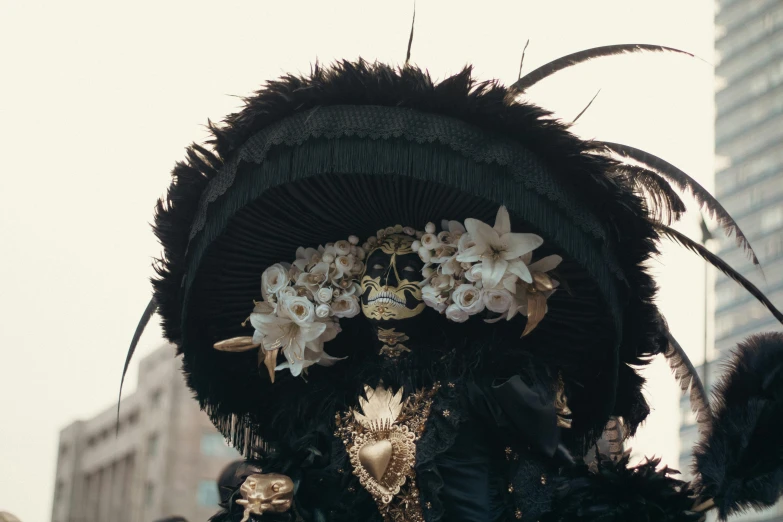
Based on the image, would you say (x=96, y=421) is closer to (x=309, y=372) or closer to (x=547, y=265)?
(x=309, y=372)

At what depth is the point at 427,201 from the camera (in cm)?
552

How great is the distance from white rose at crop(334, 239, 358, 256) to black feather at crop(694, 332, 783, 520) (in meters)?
1.80

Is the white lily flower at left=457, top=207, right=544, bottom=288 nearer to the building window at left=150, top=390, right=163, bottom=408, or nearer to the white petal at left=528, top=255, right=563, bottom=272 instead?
the white petal at left=528, top=255, right=563, bottom=272

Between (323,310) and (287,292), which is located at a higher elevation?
(287,292)

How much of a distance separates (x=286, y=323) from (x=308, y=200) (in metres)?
0.62

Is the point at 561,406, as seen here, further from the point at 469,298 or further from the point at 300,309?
the point at 300,309

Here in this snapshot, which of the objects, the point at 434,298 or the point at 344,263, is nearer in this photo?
the point at 434,298

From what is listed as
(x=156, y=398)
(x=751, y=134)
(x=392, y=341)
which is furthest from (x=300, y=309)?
(x=751, y=134)

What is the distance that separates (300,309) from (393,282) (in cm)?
47

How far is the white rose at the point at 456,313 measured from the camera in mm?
5457

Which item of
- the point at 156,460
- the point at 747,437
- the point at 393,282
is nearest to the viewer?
the point at 747,437

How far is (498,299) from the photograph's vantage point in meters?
5.44

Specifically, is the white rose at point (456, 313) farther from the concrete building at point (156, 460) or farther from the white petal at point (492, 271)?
the concrete building at point (156, 460)

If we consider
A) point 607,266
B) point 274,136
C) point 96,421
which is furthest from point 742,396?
point 96,421
